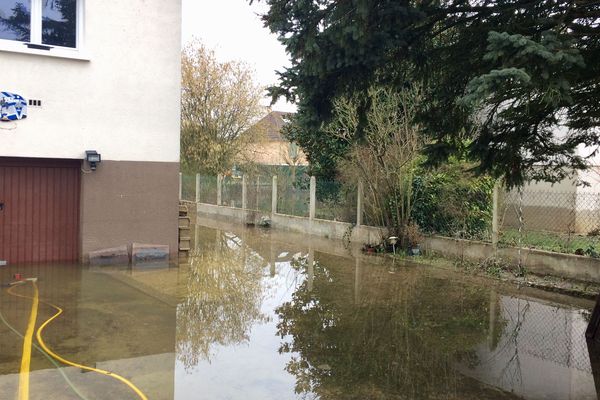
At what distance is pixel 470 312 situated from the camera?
26.8ft

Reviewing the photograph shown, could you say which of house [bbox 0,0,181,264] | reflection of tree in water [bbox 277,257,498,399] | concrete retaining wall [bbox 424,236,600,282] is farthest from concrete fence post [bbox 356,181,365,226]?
house [bbox 0,0,181,264]

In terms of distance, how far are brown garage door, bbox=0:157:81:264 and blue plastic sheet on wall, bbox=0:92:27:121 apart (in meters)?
1.04

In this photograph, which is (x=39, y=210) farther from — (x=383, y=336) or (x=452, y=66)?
(x=452, y=66)

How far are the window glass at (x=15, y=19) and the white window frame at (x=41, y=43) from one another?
10cm

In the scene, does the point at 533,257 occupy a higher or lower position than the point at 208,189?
lower

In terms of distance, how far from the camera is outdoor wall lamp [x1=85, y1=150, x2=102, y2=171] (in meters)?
10.9

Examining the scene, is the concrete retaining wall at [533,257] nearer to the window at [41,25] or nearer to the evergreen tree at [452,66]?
the evergreen tree at [452,66]

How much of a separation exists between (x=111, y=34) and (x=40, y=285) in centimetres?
519

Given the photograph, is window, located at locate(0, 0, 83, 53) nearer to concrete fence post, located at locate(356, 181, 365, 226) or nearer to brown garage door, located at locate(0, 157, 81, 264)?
brown garage door, located at locate(0, 157, 81, 264)

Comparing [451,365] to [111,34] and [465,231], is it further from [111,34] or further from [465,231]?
[111,34]

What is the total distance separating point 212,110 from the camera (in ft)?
89.2

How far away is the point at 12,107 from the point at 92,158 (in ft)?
5.39

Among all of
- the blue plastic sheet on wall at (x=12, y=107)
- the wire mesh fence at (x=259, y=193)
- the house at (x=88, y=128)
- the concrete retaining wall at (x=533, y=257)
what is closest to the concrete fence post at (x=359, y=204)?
the concrete retaining wall at (x=533, y=257)

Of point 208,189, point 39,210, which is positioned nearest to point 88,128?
point 39,210
